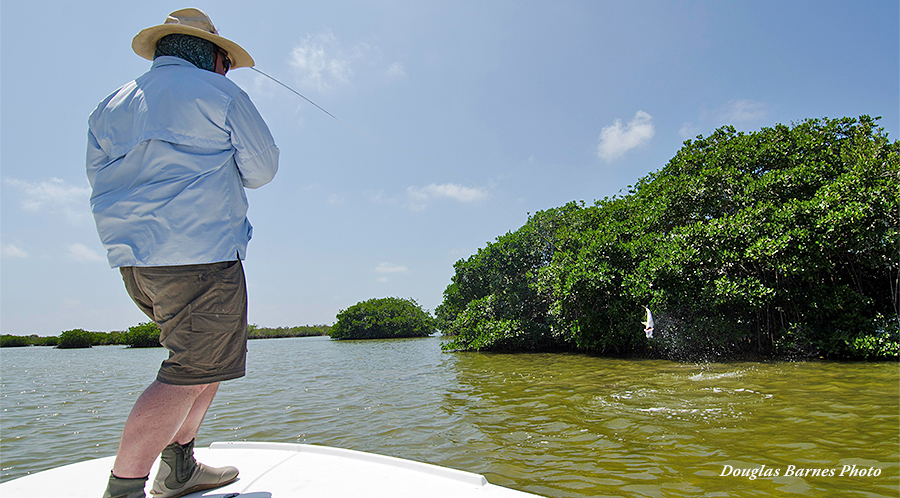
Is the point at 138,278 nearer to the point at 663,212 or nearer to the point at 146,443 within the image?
the point at 146,443

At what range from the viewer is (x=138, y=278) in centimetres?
152

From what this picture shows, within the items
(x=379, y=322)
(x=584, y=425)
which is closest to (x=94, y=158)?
(x=584, y=425)

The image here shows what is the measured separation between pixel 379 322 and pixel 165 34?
152 feet

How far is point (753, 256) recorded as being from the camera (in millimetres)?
9844

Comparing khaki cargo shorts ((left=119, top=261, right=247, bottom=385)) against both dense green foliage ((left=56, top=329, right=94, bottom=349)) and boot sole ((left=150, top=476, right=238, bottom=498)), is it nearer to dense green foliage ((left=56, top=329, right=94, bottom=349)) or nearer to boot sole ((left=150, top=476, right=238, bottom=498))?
boot sole ((left=150, top=476, right=238, bottom=498))

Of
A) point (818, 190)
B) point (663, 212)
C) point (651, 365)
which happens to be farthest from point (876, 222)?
point (651, 365)

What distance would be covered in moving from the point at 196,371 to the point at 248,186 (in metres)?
0.79

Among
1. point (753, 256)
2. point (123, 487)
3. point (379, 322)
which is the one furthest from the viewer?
point (379, 322)

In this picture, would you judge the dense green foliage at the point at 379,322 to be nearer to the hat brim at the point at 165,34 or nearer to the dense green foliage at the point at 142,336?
the dense green foliage at the point at 142,336

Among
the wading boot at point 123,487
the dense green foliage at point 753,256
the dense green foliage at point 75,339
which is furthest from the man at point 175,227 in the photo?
the dense green foliage at point 75,339

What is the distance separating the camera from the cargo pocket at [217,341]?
1520mm

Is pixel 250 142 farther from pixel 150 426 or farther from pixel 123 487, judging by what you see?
pixel 123 487

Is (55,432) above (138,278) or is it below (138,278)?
below

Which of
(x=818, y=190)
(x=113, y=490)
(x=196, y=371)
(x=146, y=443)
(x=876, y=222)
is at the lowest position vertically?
(x=113, y=490)
